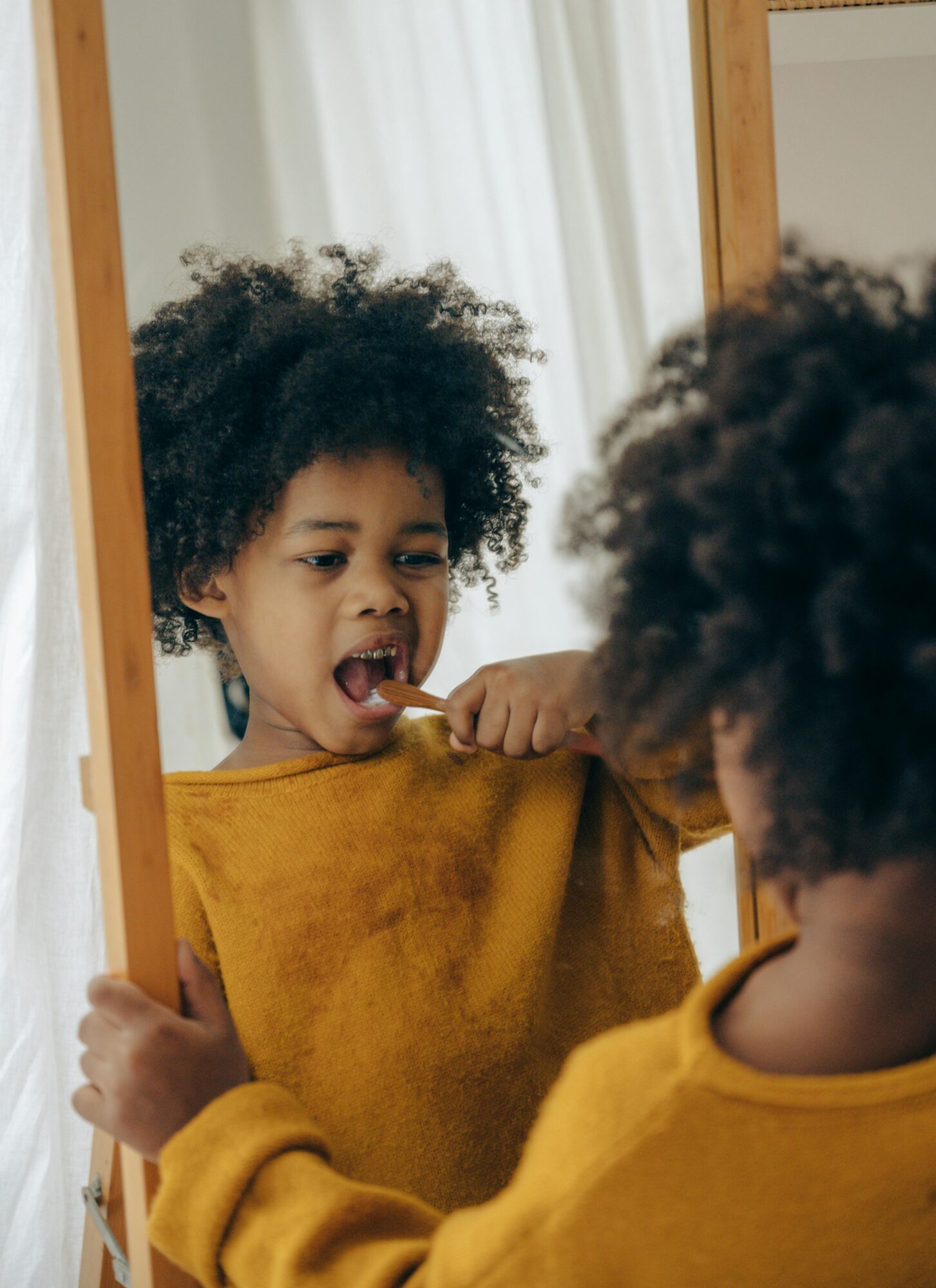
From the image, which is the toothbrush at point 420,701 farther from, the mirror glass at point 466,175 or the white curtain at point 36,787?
the white curtain at point 36,787

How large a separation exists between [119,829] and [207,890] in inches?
7.9

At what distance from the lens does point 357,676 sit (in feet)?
2.54

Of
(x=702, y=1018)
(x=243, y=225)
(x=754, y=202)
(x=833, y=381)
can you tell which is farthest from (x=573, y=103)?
(x=702, y=1018)

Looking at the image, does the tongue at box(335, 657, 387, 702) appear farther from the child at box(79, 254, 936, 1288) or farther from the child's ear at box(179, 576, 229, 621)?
the child at box(79, 254, 936, 1288)

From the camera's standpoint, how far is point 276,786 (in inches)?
30.0

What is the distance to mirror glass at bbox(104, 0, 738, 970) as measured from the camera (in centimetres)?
73

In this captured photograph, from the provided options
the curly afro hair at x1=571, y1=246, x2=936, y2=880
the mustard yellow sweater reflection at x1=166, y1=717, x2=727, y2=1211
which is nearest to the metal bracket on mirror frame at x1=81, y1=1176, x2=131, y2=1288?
the mustard yellow sweater reflection at x1=166, y1=717, x2=727, y2=1211

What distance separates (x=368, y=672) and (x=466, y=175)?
36 cm

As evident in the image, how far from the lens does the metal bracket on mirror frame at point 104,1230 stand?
0.69 meters

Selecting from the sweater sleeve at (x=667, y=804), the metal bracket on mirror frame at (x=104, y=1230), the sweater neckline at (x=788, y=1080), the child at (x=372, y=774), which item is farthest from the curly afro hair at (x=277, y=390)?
the sweater neckline at (x=788, y=1080)

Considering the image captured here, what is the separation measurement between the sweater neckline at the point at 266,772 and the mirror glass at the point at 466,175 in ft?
0.05

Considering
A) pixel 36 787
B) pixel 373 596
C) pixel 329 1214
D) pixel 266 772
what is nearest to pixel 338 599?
pixel 373 596

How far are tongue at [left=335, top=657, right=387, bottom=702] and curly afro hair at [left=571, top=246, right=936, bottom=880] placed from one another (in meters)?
0.33

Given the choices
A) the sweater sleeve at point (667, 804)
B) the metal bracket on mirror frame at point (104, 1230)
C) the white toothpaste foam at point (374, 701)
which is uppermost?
the white toothpaste foam at point (374, 701)
